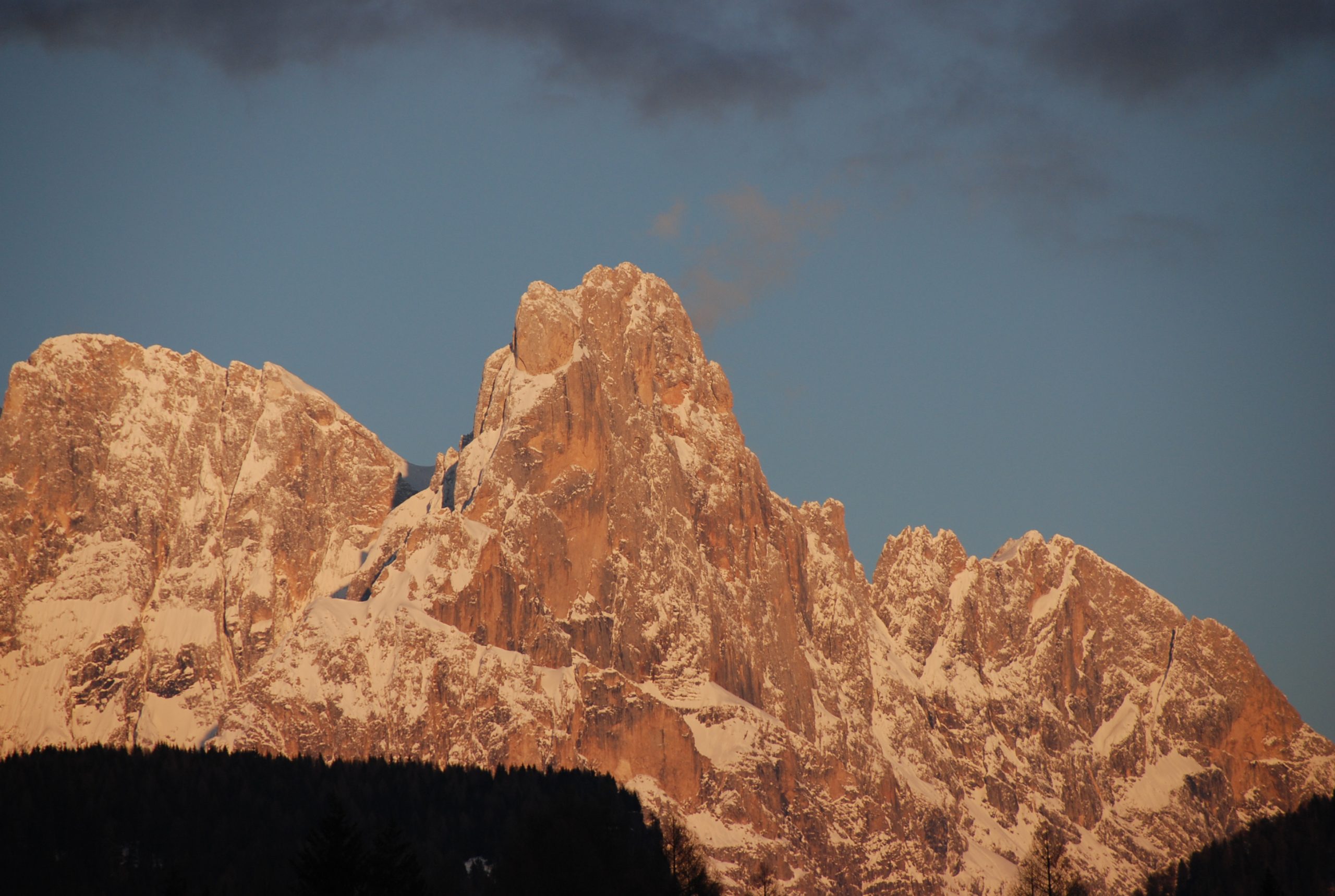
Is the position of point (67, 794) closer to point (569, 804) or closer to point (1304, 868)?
point (569, 804)

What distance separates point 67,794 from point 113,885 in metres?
11.3

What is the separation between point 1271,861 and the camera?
164250 mm

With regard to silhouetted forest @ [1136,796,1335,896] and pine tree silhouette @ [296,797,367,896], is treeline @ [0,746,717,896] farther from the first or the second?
silhouetted forest @ [1136,796,1335,896]

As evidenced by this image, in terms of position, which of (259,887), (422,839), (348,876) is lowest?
(348,876)

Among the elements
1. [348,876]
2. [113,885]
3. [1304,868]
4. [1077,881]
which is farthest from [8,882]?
[1304,868]

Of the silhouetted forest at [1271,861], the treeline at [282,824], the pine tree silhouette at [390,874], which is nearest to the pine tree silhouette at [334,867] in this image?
the pine tree silhouette at [390,874]

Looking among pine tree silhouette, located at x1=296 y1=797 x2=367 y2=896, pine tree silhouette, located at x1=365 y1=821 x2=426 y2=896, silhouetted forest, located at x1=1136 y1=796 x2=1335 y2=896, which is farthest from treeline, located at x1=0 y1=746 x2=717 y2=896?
silhouetted forest, located at x1=1136 y1=796 x2=1335 y2=896

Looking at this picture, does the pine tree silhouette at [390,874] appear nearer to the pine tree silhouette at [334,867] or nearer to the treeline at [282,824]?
the pine tree silhouette at [334,867]

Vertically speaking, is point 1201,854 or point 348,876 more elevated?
point 1201,854

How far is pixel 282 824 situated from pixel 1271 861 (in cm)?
7356

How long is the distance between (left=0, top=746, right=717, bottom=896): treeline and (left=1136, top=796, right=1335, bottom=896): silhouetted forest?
1609 inches

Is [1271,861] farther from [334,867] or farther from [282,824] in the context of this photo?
[334,867]

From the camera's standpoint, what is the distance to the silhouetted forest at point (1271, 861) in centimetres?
15812

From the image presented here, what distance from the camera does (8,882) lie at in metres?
141
